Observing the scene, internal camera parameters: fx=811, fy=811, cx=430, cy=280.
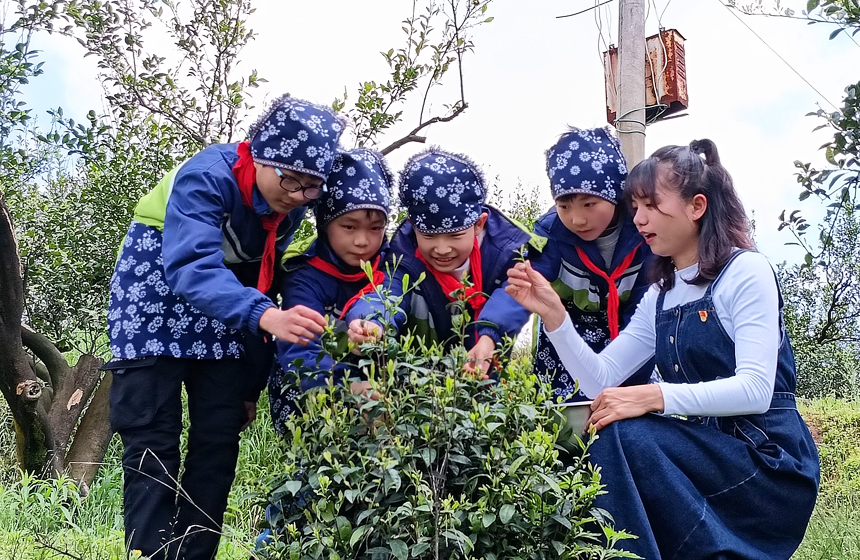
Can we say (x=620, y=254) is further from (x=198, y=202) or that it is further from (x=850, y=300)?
(x=850, y=300)

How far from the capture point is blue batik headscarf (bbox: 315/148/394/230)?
2.61 metres

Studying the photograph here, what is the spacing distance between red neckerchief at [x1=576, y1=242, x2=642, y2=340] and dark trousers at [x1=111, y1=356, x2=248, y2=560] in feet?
3.98

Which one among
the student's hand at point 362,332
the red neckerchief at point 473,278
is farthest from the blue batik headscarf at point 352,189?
the student's hand at point 362,332

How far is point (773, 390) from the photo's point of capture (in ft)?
7.09

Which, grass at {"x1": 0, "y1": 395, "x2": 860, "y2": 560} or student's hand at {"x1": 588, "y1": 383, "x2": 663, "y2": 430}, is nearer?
student's hand at {"x1": 588, "y1": 383, "x2": 663, "y2": 430}

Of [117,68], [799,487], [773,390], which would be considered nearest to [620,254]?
[773,390]

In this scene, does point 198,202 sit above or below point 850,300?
above

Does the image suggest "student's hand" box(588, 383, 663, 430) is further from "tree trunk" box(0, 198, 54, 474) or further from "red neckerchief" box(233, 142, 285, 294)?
"tree trunk" box(0, 198, 54, 474)

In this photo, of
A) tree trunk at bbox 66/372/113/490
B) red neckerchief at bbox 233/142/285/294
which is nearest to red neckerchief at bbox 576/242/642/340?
red neckerchief at bbox 233/142/285/294

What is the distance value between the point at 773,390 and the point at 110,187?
3.84 meters

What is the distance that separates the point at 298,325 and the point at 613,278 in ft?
3.87

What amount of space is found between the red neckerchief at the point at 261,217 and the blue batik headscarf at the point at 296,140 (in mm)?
76

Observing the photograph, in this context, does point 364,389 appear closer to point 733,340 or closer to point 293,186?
point 293,186

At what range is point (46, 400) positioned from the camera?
5.04 meters
